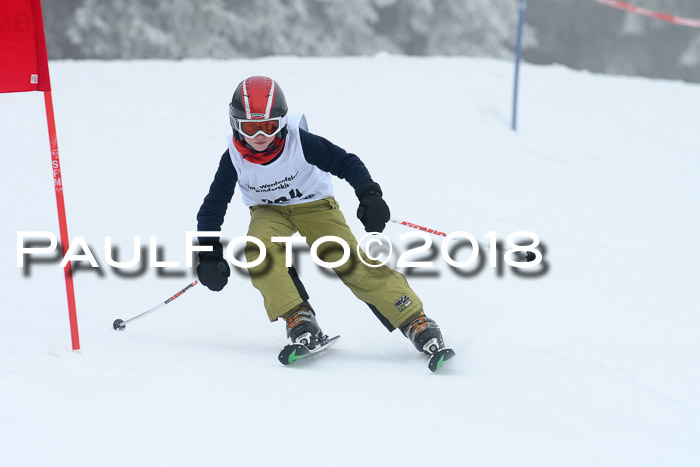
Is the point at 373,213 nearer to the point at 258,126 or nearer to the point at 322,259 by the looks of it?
the point at 322,259

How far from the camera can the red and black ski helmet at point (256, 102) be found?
3.20 meters

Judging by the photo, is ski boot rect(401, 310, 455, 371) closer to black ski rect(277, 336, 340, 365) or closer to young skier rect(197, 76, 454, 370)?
young skier rect(197, 76, 454, 370)

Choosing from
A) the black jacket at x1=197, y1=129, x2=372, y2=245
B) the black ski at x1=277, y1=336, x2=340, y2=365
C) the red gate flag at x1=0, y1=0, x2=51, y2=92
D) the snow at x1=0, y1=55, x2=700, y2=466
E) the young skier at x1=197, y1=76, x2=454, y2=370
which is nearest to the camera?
the snow at x1=0, y1=55, x2=700, y2=466

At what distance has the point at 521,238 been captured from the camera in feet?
18.0

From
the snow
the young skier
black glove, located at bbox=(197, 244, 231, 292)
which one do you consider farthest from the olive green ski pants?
the snow

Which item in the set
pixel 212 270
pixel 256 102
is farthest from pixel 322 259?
pixel 256 102

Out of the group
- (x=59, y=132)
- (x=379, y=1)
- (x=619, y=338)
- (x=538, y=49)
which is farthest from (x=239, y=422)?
(x=538, y=49)

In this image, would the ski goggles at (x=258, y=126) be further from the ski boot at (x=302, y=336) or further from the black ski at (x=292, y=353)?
the black ski at (x=292, y=353)

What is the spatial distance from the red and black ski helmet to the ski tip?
1.19 meters

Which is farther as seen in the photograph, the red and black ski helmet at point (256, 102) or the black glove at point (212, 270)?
the black glove at point (212, 270)

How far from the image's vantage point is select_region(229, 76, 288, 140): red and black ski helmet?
10.5 feet

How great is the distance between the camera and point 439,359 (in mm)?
3127

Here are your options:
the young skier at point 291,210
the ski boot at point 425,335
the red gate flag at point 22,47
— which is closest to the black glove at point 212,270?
the young skier at point 291,210

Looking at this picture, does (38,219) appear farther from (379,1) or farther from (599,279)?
(379,1)
